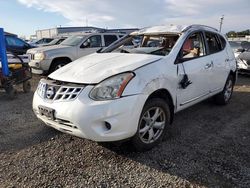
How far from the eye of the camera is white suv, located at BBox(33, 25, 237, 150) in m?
2.86

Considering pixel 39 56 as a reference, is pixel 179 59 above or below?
above

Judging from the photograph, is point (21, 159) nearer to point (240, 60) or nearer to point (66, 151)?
point (66, 151)

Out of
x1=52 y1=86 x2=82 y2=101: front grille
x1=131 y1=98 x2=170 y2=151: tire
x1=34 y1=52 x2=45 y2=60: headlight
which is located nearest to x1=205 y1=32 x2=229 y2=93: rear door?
x1=131 y1=98 x2=170 y2=151: tire

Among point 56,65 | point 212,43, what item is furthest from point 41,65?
point 212,43

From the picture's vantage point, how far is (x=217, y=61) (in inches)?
189

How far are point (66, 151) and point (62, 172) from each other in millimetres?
516

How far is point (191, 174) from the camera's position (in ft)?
9.42

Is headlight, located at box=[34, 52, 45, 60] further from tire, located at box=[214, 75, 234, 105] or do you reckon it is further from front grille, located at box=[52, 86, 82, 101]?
front grille, located at box=[52, 86, 82, 101]

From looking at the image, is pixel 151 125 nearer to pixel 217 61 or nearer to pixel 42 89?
pixel 42 89

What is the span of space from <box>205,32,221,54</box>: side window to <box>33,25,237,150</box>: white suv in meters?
0.19

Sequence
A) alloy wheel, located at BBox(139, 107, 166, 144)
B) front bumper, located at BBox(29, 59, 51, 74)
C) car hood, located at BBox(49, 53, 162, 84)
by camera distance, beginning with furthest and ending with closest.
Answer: front bumper, located at BBox(29, 59, 51, 74) < alloy wheel, located at BBox(139, 107, 166, 144) < car hood, located at BBox(49, 53, 162, 84)

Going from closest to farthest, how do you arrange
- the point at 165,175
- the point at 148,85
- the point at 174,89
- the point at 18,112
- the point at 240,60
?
the point at 165,175, the point at 148,85, the point at 174,89, the point at 18,112, the point at 240,60

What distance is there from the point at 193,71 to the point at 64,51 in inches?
244

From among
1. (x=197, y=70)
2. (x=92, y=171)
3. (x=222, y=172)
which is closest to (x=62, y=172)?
(x=92, y=171)
